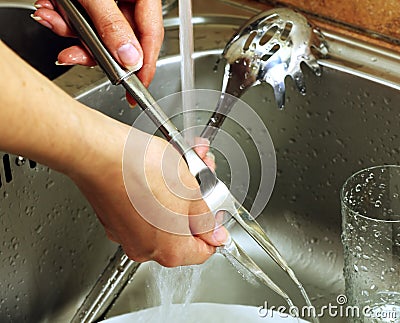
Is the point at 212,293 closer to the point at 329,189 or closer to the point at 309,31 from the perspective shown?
the point at 329,189

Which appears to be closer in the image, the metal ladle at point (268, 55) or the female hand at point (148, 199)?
the female hand at point (148, 199)

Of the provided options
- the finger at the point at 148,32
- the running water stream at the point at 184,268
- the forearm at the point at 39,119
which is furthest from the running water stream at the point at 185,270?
the forearm at the point at 39,119

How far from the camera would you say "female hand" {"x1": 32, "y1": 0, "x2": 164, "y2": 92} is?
2.19ft

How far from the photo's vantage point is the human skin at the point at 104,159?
0.45 metres

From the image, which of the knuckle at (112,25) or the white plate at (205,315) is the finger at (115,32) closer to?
the knuckle at (112,25)

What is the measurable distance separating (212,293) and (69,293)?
17 centimetres

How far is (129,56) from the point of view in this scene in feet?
2.18

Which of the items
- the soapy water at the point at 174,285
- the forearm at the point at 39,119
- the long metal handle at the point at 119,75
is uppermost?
the long metal handle at the point at 119,75

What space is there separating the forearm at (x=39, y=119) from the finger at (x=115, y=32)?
172mm

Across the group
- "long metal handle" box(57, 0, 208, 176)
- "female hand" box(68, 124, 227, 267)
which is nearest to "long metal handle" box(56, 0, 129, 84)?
"long metal handle" box(57, 0, 208, 176)

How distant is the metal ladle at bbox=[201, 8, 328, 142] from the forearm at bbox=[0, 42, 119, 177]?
38 cm

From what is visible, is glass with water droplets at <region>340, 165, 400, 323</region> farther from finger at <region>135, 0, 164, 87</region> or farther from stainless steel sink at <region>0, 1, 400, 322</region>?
finger at <region>135, 0, 164, 87</region>

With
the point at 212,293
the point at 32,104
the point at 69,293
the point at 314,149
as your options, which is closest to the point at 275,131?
the point at 314,149

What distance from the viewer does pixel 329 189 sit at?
2.97ft
